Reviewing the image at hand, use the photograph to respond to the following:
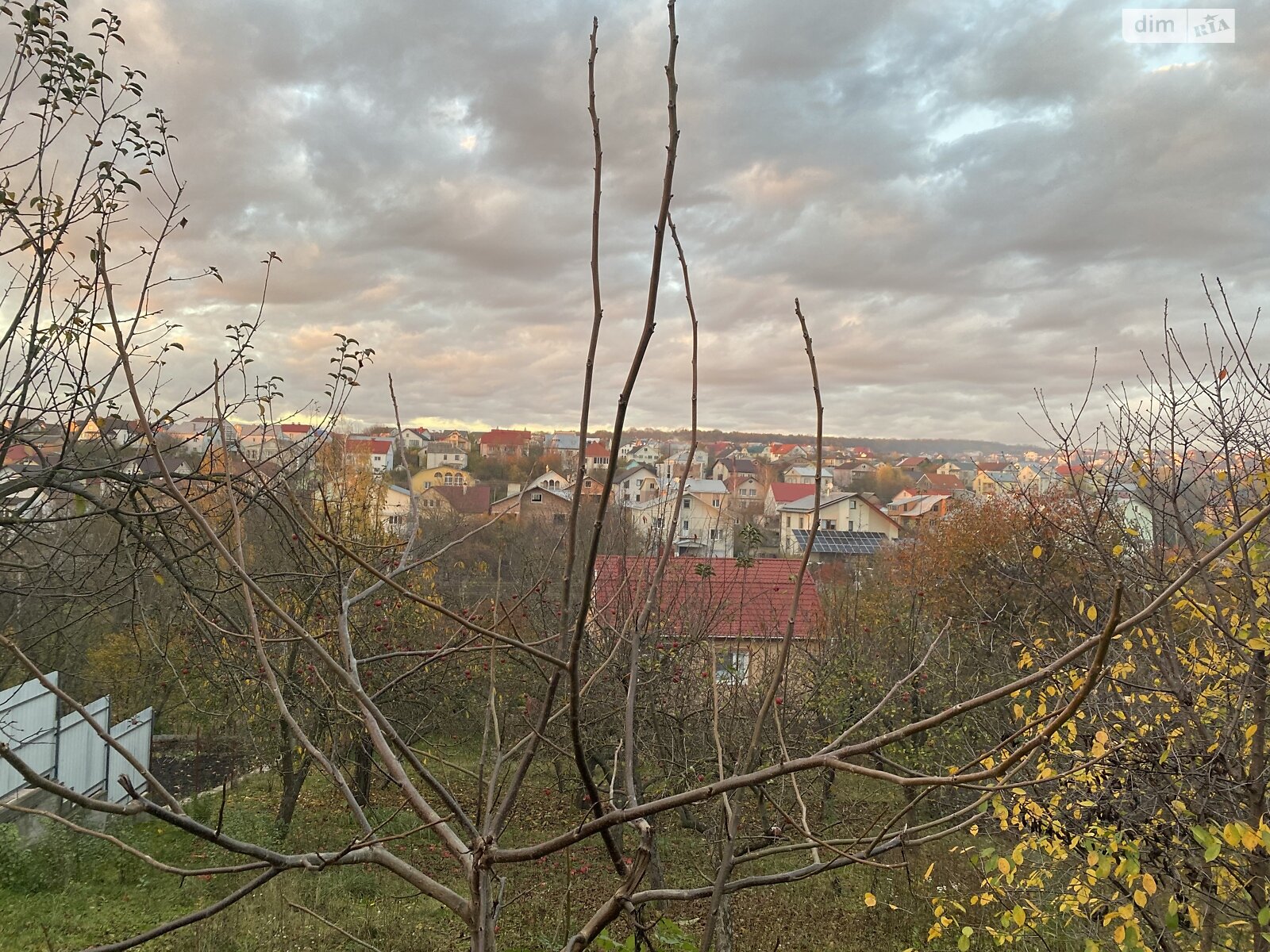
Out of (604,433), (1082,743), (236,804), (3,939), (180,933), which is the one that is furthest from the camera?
(236,804)

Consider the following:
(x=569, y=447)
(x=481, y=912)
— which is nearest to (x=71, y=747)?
(x=569, y=447)

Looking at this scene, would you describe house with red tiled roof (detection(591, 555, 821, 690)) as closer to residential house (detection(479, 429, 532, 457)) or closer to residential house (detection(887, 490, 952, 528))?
residential house (detection(479, 429, 532, 457))

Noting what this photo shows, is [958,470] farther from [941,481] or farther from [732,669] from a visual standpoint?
[732,669]

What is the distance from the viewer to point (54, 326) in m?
3.68

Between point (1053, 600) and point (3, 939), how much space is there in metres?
8.44

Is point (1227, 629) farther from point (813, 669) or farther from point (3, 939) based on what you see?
point (3, 939)

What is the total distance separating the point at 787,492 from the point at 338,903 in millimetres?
36595

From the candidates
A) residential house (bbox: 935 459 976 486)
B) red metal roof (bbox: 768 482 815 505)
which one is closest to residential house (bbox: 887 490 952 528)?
residential house (bbox: 935 459 976 486)

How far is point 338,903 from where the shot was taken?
813 centimetres

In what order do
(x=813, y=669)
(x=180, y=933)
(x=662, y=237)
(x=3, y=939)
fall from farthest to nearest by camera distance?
(x=813, y=669)
(x=180, y=933)
(x=3, y=939)
(x=662, y=237)

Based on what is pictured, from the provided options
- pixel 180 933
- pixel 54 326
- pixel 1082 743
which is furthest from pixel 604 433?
pixel 180 933

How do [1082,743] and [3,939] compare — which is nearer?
[1082,743]

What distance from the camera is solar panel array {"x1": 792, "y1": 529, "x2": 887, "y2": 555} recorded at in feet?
92.4

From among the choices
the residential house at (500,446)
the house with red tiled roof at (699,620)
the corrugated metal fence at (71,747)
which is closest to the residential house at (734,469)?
the residential house at (500,446)
